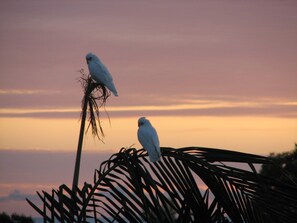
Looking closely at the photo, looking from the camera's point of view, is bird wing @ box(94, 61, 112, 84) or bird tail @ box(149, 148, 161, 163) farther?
bird wing @ box(94, 61, 112, 84)

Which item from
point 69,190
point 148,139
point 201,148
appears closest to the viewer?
point 69,190

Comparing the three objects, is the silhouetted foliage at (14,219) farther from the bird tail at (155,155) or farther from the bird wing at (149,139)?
the bird tail at (155,155)

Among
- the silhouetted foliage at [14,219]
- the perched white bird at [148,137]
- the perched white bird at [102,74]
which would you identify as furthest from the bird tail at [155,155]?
the silhouetted foliage at [14,219]

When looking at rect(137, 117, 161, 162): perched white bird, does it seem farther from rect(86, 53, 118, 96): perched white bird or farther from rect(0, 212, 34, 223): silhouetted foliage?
rect(0, 212, 34, 223): silhouetted foliage

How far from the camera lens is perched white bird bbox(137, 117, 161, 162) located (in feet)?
20.5

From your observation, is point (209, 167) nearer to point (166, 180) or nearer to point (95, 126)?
point (166, 180)

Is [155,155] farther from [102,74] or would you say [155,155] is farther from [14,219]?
[14,219]

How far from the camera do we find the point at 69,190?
17.4 ft

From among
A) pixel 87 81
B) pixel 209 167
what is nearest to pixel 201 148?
pixel 209 167

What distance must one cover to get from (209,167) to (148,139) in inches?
71.3

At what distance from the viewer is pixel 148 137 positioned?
7.26m

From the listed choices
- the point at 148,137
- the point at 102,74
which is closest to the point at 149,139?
the point at 148,137

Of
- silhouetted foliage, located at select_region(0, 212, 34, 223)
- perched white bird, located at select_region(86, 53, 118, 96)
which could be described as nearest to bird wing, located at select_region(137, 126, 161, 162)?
perched white bird, located at select_region(86, 53, 118, 96)

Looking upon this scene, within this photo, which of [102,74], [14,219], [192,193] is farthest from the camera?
[14,219]
